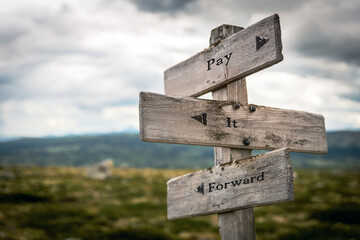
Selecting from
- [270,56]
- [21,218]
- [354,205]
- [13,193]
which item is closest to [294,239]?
[354,205]

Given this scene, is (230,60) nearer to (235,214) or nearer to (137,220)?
(235,214)

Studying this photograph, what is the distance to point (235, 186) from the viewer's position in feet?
9.39

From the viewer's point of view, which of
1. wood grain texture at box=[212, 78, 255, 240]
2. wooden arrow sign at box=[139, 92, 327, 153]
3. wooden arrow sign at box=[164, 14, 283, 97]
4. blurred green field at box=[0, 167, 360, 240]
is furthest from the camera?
blurred green field at box=[0, 167, 360, 240]

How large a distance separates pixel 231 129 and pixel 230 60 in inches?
28.4

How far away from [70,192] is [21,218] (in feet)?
26.4

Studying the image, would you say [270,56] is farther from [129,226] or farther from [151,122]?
[129,226]

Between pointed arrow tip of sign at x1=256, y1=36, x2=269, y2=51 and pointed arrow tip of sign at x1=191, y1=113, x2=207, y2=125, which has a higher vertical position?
pointed arrow tip of sign at x1=256, y1=36, x2=269, y2=51

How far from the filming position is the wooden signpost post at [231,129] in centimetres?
261

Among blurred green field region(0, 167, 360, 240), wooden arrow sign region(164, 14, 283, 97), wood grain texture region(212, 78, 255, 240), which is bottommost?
blurred green field region(0, 167, 360, 240)

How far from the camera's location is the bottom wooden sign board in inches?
101

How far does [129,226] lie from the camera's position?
11.9 meters

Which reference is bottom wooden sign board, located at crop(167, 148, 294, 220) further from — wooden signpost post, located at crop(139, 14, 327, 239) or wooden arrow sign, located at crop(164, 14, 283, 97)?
wooden arrow sign, located at crop(164, 14, 283, 97)

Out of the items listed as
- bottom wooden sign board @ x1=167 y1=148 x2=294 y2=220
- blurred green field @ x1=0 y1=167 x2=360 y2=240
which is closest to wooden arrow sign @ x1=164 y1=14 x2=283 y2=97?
bottom wooden sign board @ x1=167 y1=148 x2=294 y2=220

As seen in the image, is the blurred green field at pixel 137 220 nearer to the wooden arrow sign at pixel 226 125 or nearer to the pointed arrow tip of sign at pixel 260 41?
the wooden arrow sign at pixel 226 125
